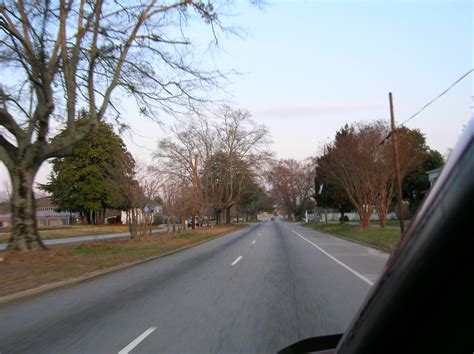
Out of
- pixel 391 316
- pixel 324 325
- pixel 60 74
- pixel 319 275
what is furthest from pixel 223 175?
pixel 391 316

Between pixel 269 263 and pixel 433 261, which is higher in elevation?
pixel 433 261

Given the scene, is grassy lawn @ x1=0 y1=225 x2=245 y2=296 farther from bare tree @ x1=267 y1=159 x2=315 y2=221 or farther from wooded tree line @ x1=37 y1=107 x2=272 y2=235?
bare tree @ x1=267 y1=159 x2=315 y2=221

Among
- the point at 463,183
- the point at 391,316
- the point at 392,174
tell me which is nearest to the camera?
the point at 463,183

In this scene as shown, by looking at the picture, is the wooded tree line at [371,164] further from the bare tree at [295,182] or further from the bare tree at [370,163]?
the bare tree at [295,182]

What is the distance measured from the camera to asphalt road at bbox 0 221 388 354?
20.1 feet

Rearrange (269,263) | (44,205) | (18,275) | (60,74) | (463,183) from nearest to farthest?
(463,183) → (18,275) → (269,263) → (60,74) → (44,205)

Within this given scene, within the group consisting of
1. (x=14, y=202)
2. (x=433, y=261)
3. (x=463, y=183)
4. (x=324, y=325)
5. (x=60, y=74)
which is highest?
(x=60, y=74)

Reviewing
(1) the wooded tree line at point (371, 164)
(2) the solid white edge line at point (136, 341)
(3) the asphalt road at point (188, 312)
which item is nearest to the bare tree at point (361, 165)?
(1) the wooded tree line at point (371, 164)

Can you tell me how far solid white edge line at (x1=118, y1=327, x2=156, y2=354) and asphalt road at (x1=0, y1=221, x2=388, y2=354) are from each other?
0.04 ft

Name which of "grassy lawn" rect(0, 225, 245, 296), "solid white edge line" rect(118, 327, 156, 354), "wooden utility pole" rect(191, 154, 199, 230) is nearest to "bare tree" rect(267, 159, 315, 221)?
"wooden utility pole" rect(191, 154, 199, 230)

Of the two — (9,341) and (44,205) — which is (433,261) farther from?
(44,205)

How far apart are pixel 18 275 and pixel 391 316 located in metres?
12.8

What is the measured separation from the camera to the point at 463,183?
48.0 inches

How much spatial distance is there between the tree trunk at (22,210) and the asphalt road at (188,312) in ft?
15.6
